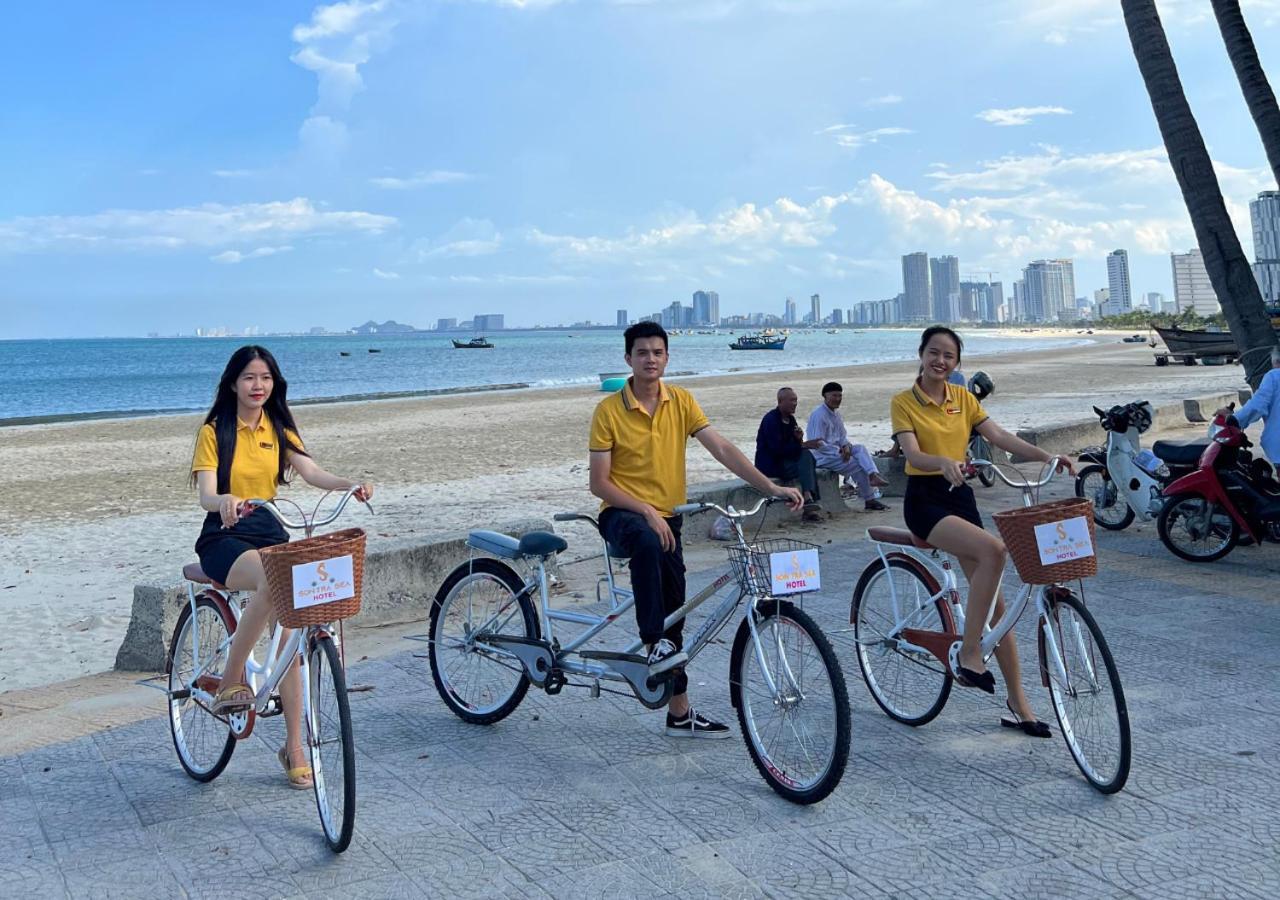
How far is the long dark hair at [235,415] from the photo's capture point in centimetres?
455

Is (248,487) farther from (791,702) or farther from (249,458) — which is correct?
(791,702)

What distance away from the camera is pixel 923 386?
4.98 meters

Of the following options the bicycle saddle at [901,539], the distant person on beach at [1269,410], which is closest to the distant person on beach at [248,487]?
the bicycle saddle at [901,539]

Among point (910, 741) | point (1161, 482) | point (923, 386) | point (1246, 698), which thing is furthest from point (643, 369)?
point (1161, 482)

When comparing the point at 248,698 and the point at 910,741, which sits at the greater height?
the point at 248,698

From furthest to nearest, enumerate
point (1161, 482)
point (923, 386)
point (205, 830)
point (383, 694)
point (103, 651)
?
point (1161, 482) < point (103, 651) < point (383, 694) < point (923, 386) < point (205, 830)

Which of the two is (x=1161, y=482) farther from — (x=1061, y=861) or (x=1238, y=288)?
(x=1061, y=861)

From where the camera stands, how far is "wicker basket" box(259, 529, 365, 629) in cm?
387

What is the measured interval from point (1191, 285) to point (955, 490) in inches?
7295

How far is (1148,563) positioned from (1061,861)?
5340mm

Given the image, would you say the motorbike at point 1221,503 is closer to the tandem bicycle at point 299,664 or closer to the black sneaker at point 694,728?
the black sneaker at point 694,728

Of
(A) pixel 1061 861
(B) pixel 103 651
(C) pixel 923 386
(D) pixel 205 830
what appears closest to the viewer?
(A) pixel 1061 861

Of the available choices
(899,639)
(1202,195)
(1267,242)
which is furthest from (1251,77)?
(1267,242)

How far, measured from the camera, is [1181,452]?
349 inches
